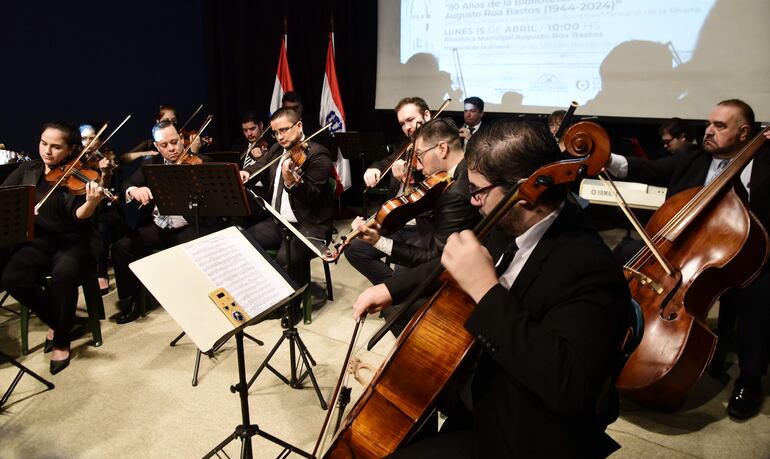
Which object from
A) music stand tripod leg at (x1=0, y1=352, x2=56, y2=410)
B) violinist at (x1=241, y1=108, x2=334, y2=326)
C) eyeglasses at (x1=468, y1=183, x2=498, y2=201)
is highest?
eyeglasses at (x1=468, y1=183, x2=498, y2=201)

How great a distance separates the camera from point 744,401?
261 cm

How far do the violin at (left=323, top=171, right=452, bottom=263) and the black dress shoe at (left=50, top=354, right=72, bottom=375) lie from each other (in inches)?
70.6

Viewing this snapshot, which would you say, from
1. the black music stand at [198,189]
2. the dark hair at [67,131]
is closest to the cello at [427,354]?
the black music stand at [198,189]

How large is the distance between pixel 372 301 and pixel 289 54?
6147mm

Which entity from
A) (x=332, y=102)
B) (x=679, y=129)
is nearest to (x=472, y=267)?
(x=679, y=129)

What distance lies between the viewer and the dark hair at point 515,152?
1232 mm

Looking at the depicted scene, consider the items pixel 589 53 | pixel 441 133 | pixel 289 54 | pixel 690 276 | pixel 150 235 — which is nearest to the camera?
pixel 690 276

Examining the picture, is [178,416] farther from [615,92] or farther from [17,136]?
[615,92]

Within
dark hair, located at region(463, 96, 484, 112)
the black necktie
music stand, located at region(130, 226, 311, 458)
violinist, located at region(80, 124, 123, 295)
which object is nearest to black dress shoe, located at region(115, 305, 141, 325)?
violinist, located at region(80, 124, 123, 295)

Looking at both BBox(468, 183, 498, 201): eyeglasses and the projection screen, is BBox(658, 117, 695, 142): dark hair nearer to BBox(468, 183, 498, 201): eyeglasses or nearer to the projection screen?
the projection screen

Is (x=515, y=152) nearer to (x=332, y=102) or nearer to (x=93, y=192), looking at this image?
(x=93, y=192)

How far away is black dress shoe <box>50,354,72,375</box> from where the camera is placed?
10.0ft

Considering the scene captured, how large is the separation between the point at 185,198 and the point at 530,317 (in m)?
2.53

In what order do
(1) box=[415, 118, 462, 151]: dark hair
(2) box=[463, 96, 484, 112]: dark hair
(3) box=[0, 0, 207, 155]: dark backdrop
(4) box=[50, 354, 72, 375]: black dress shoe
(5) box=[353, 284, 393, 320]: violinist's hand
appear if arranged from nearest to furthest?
(5) box=[353, 284, 393, 320]: violinist's hand
(1) box=[415, 118, 462, 151]: dark hair
(4) box=[50, 354, 72, 375]: black dress shoe
(3) box=[0, 0, 207, 155]: dark backdrop
(2) box=[463, 96, 484, 112]: dark hair
